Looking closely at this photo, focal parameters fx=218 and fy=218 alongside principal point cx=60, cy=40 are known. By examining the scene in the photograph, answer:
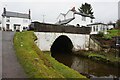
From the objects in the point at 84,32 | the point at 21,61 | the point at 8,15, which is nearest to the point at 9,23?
the point at 8,15

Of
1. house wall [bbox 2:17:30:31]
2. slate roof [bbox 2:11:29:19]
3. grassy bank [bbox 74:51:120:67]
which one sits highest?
slate roof [bbox 2:11:29:19]

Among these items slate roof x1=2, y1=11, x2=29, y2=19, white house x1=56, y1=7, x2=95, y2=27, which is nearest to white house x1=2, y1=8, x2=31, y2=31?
slate roof x1=2, y1=11, x2=29, y2=19

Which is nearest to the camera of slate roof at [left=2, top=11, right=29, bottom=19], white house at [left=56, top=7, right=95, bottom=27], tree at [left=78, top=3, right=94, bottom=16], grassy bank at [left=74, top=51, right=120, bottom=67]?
grassy bank at [left=74, top=51, right=120, bottom=67]

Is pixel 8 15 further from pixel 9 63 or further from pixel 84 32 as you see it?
pixel 9 63

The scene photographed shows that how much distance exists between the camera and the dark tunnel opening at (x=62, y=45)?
4181 cm

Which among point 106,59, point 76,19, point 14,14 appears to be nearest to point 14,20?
point 14,14

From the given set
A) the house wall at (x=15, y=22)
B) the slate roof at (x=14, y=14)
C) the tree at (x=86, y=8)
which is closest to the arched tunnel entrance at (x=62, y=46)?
the house wall at (x=15, y=22)

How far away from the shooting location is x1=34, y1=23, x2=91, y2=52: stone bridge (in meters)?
34.6

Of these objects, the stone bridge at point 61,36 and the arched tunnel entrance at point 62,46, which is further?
the arched tunnel entrance at point 62,46

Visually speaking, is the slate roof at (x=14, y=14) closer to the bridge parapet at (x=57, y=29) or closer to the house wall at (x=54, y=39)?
the bridge parapet at (x=57, y=29)

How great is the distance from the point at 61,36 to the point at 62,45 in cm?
565

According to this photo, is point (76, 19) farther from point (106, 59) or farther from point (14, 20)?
point (106, 59)

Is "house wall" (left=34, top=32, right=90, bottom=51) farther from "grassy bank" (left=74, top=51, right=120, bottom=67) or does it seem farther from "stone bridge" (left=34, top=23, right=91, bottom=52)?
"grassy bank" (left=74, top=51, right=120, bottom=67)

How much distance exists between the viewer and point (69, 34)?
1563 inches
